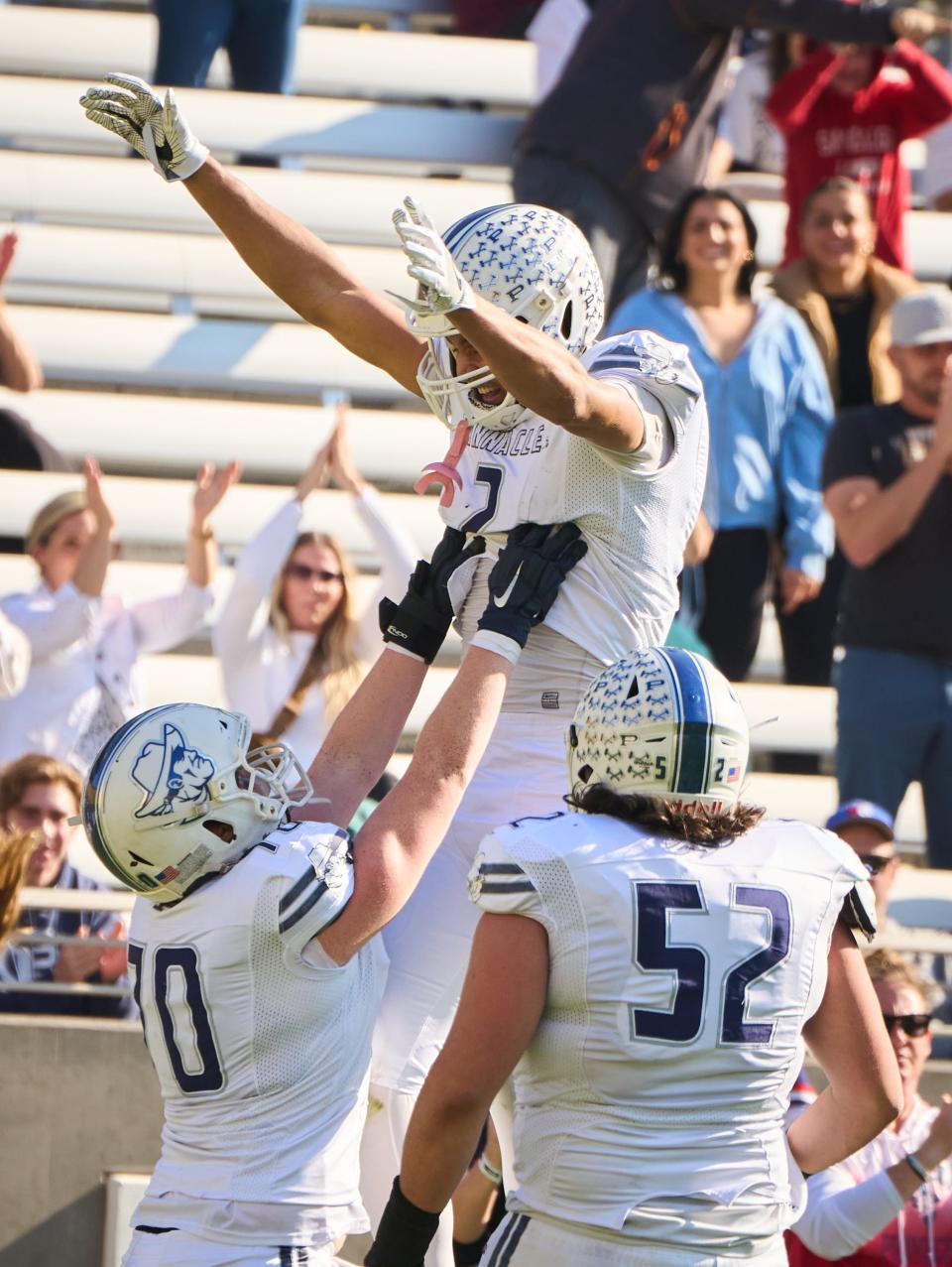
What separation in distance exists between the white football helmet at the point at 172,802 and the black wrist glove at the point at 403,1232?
43 centimetres

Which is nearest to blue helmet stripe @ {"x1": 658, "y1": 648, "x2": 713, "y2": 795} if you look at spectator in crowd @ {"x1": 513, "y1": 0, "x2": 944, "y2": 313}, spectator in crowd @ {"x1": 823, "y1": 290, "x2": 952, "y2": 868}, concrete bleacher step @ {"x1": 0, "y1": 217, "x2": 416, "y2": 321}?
spectator in crowd @ {"x1": 823, "y1": 290, "x2": 952, "y2": 868}

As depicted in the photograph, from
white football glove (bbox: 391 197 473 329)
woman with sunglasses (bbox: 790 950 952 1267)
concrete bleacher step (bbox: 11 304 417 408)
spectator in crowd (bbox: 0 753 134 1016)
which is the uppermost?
concrete bleacher step (bbox: 11 304 417 408)

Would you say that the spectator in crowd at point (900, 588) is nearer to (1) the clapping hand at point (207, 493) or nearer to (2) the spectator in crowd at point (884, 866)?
(2) the spectator in crowd at point (884, 866)

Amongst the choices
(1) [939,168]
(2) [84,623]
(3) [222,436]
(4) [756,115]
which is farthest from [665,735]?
(1) [939,168]

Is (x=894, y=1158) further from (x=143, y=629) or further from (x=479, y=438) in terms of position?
(x=143, y=629)

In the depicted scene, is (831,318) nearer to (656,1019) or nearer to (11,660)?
(11,660)

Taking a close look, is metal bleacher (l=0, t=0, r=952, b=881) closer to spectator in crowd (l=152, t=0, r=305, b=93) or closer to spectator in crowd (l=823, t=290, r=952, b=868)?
spectator in crowd (l=152, t=0, r=305, b=93)

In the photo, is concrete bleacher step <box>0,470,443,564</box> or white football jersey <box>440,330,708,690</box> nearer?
white football jersey <box>440,330,708,690</box>

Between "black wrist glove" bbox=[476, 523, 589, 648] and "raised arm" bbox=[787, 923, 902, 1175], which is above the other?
"black wrist glove" bbox=[476, 523, 589, 648]

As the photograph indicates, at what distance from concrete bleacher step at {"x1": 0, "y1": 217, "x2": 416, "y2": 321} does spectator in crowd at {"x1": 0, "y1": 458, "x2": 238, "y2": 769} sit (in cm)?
200

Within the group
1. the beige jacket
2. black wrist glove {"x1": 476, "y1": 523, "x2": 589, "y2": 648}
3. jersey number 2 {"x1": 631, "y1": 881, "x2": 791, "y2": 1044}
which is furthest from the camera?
the beige jacket

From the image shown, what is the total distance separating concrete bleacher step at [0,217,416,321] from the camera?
6750mm

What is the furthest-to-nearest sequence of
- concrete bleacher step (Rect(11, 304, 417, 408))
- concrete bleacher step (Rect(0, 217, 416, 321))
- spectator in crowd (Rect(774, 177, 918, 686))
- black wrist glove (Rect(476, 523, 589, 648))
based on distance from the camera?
1. concrete bleacher step (Rect(0, 217, 416, 321))
2. concrete bleacher step (Rect(11, 304, 417, 408))
3. spectator in crowd (Rect(774, 177, 918, 686))
4. black wrist glove (Rect(476, 523, 589, 648))

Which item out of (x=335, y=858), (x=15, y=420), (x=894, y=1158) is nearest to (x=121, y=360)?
(x=15, y=420)
